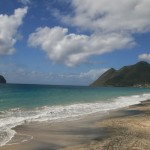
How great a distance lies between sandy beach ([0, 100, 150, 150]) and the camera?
540 inches

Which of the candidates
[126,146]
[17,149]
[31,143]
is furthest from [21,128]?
[126,146]

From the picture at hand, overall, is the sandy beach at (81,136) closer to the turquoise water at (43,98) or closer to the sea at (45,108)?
the sea at (45,108)

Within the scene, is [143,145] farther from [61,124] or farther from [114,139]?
[61,124]

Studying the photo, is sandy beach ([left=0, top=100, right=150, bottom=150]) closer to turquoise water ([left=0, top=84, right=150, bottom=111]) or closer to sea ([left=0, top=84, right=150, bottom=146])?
sea ([left=0, top=84, right=150, bottom=146])

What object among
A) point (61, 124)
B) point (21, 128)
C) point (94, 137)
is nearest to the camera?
point (94, 137)

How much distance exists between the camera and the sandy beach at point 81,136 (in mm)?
13719

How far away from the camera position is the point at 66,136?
16484 millimetres

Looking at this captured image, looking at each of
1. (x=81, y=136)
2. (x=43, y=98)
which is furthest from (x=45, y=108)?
(x=43, y=98)

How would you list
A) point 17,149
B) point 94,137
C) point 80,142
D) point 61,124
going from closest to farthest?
point 17,149, point 80,142, point 94,137, point 61,124

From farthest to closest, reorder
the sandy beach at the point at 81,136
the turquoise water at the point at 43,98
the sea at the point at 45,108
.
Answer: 1. the turquoise water at the point at 43,98
2. the sea at the point at 45,108
3. the sandy beach at the point at 81,136

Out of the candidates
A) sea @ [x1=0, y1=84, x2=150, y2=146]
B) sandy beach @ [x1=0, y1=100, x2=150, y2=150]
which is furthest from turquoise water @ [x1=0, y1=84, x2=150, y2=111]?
sandy beach @ [x1=0, y1=100, x2=150, y2=150]

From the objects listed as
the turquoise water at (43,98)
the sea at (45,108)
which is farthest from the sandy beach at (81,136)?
the turquoise water at (43,98)

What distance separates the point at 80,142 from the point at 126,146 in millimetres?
2412

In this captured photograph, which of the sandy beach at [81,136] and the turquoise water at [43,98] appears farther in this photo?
the turquoise water at [43,98]
